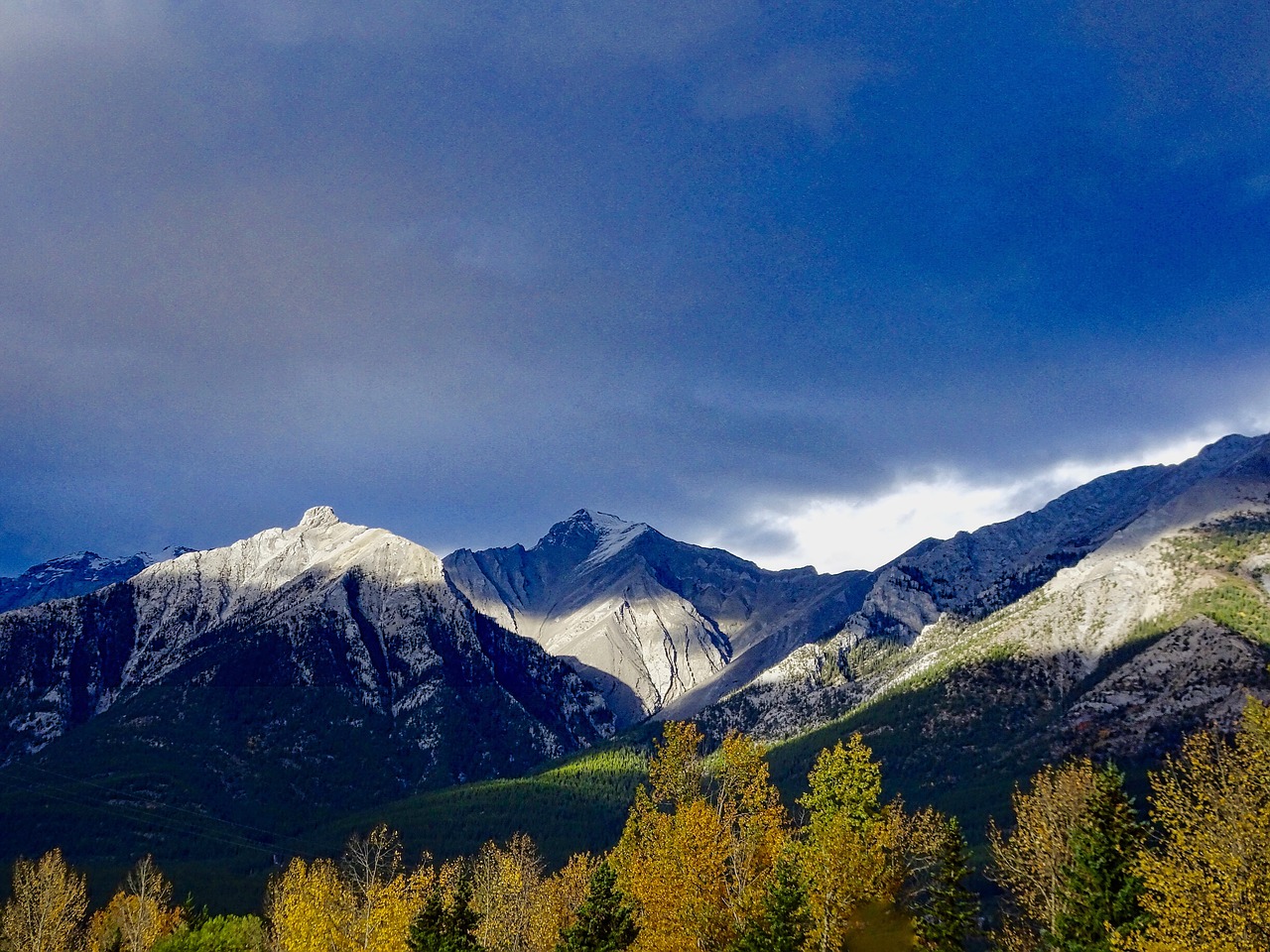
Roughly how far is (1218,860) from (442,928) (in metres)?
51.9

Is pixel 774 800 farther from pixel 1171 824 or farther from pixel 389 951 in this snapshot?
pixel 389 951

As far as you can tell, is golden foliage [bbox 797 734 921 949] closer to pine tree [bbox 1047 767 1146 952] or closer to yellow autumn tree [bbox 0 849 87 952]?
pine tree [bbox 1047 767 1146 952]

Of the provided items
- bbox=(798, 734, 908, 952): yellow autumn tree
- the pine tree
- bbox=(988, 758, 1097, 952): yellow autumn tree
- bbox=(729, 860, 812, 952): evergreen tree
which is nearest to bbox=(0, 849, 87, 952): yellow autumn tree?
bbox=(729, 860, 812, 952): evergreen tree

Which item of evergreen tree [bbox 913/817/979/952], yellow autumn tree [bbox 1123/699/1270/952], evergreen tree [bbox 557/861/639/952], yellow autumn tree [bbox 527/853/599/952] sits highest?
yellow autumn tree [bbox 1123/699/1270/952]

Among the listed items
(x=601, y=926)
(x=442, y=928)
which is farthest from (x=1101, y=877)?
(x=442, y=928)

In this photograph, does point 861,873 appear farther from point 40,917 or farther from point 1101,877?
point 40,917

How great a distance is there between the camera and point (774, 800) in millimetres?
55344

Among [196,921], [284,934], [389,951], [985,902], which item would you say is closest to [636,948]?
[389,951]

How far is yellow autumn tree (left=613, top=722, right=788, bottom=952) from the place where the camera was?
45.9m

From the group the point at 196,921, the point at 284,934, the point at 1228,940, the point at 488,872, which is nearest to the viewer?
the point at 1228,940

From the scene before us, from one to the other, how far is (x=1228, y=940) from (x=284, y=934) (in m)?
61.8

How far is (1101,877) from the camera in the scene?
5069 cm

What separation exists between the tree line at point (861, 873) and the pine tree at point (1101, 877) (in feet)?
0.40

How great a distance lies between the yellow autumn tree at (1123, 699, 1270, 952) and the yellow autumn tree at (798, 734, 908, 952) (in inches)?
614
